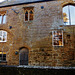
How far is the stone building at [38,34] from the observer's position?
9.28m

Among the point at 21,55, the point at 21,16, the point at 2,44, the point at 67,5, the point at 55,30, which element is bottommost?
the point at 21,55

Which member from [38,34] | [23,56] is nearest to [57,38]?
[38,34]

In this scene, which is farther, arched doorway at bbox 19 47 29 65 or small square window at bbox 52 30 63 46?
arched doorway at bbox 19 47 29 65

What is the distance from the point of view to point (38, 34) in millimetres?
9914

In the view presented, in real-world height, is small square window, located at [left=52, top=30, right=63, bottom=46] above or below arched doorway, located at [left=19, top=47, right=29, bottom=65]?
above

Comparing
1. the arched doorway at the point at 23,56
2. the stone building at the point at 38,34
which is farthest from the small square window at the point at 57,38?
the arched doorway at the point at 23,56

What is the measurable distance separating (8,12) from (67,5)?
729 centimetres

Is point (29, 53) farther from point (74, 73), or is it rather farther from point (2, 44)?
point (74, 73)

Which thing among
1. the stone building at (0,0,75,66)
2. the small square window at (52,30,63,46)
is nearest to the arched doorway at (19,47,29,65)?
the stone building at (0,0,75,66)

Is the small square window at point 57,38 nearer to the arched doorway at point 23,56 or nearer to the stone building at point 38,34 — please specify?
the stone building at point 38,34

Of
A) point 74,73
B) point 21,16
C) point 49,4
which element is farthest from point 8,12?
point 74,73

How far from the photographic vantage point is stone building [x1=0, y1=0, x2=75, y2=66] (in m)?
9.28

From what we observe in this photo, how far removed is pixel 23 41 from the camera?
10.1 metres

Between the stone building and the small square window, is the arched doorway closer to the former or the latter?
the stone building
